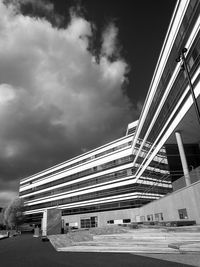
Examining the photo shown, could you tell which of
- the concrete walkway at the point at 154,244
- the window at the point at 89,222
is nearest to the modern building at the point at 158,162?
the window at the point at 89,222

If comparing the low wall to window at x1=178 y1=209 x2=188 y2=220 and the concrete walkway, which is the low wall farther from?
the concrete walkway

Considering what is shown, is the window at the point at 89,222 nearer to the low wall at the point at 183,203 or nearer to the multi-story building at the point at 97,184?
the multi-story building at the point at 97,184

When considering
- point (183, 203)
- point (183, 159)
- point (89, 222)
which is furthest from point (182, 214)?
point (89, 222)

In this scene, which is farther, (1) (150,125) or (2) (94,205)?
(2) (94,205)

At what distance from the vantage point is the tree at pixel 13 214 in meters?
77.9

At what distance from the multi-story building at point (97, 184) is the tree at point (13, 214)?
574cm

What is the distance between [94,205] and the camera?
197ft

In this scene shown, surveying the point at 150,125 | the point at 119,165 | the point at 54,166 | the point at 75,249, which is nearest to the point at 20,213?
the point at 54,166

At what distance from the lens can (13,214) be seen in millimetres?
78562

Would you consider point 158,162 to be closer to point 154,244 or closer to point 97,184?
point 154,244

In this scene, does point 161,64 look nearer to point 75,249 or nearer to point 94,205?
point 75,249

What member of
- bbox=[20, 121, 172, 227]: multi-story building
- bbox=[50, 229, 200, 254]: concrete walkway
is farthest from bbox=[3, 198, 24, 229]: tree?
bbox=[50, 229, 200, 254]: concrete walkway

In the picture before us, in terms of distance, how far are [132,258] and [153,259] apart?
1.06 metres

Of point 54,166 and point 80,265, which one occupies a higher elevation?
point 54,166
